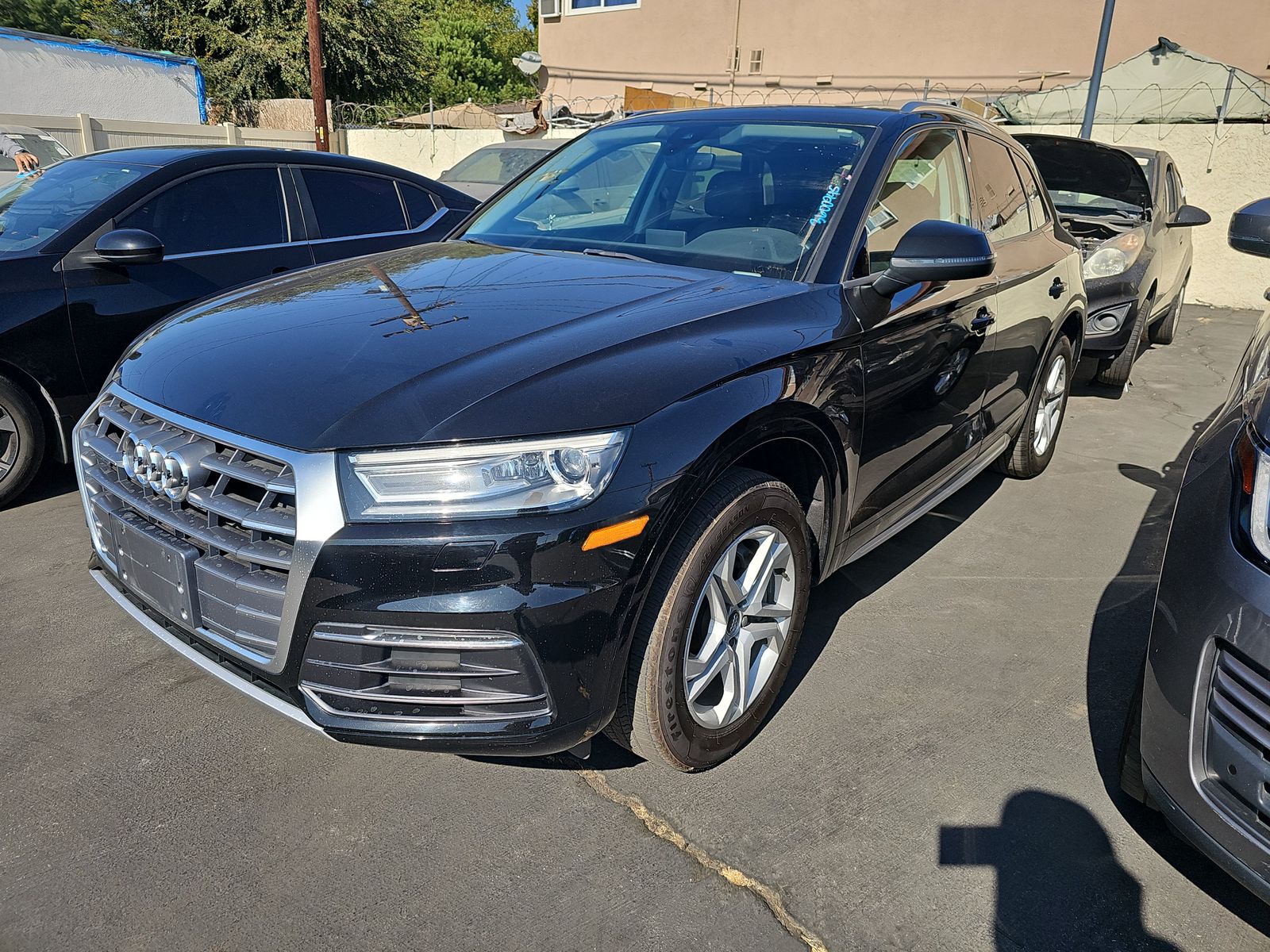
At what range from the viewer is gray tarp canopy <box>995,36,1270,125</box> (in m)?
11.5

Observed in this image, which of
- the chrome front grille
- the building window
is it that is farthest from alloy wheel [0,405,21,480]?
the building window

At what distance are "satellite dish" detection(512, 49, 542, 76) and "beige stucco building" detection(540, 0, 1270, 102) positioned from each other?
373 millimetres

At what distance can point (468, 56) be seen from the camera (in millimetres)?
46781

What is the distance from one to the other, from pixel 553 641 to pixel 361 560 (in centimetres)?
43

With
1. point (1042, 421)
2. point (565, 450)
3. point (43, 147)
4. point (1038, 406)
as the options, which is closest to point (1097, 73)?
point (1042, 421)

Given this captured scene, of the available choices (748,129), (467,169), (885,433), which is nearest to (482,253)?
(748,129)

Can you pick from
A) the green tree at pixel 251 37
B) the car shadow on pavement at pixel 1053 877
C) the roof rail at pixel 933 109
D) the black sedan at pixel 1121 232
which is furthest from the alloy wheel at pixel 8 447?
the green tree at pixel 251 37

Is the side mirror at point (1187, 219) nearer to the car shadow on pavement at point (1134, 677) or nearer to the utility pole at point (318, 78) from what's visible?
the car shadow on pavement at point (1134, 677)

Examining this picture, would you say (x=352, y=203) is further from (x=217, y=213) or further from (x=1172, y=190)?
(x=1172, y=190)

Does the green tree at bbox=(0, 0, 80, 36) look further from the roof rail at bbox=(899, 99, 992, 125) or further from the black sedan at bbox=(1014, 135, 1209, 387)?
the roof rail at bbox=(899, 99, 992, 125)

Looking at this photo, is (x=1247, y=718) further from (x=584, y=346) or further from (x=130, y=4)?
(x=130, y=4)

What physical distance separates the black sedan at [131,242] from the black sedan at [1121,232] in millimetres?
4599

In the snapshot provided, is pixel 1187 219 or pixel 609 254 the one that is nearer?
pixel 609 254

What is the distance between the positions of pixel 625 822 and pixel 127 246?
3.42 meters
